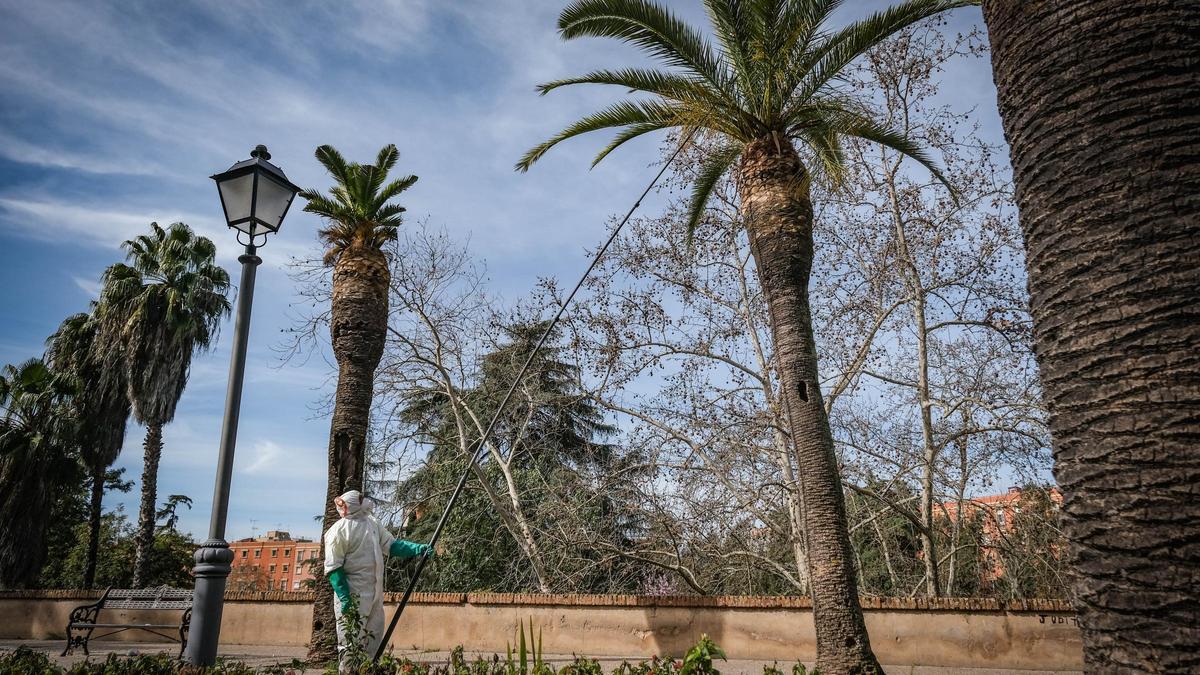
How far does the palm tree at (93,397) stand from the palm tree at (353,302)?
1471cm

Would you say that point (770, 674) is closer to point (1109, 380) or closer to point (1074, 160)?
point (1109, 380)

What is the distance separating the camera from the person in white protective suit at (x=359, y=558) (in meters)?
6.27

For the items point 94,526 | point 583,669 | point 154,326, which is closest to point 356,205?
point 583,669

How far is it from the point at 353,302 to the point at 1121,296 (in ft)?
33.5

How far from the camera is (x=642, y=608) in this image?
34.3ft

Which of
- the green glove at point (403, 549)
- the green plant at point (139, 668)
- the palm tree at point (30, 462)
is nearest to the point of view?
the green plant at point (139, 668)

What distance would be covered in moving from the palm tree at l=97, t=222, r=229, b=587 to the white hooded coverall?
18478 mm

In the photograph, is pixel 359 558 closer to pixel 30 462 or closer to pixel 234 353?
pixel 234 353

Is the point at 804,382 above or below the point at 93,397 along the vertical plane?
below

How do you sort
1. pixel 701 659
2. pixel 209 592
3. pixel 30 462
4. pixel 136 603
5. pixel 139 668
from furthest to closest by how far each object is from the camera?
1. pixel 30 462
2. pixel 136 603
3. pixel 209 592
4. pixel 139 668
5. pixel 701 659

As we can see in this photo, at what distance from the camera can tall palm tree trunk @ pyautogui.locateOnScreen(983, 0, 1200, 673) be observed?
1964 millimetres

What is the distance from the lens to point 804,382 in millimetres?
8312

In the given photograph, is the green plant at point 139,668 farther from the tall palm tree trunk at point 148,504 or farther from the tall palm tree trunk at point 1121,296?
the tall palm tree trunk at point 148,504

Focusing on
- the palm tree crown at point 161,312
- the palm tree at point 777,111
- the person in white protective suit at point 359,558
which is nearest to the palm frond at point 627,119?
the palm tree at point 777,111
